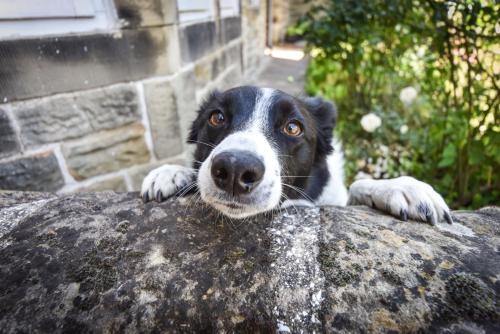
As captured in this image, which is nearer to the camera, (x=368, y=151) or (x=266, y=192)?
(x=266, y=192)

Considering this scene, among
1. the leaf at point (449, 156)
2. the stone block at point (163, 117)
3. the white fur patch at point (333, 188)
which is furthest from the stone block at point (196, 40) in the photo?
the leaf at point (449, 156)

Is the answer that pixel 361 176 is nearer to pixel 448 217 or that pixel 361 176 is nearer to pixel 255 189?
pixel 448 217

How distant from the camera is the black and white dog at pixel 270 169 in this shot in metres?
1.26

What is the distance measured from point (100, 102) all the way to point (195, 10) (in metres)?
1.59

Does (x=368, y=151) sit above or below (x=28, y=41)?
below

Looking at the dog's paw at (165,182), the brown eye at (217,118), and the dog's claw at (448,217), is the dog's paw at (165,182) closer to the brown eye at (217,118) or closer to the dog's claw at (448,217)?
the brown eye at (217,118)

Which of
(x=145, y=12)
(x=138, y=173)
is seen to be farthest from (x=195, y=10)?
(x=138, y=173)

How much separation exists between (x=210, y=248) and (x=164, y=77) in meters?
2.03

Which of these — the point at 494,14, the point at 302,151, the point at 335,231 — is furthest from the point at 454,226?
the point at 494,14

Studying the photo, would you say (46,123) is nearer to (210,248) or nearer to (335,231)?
(210,248)

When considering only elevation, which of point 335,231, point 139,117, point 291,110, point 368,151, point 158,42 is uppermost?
point 158,42

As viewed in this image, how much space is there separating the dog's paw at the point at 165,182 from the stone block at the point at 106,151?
1067mm

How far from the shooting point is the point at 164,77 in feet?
8.66

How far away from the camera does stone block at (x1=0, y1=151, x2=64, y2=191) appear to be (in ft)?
6.84
